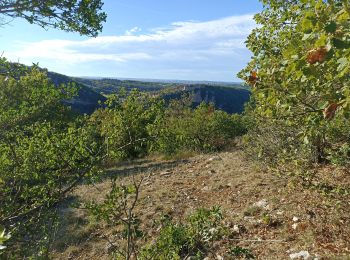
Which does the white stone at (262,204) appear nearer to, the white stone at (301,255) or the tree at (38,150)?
the white stone at (301,255)

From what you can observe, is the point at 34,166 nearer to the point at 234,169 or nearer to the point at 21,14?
the point at 21,14

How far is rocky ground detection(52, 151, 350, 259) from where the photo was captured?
5.31 metres

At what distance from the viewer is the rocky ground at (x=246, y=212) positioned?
17.4ft

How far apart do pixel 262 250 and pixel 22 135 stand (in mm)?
4083

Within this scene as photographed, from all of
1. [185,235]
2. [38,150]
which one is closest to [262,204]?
[185,235]

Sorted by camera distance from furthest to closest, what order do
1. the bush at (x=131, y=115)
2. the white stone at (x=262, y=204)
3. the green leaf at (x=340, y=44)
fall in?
the white stone at (x=262, y=204)
the bush at (x=131, y=115)
the green leaf at (x=340, y=44)

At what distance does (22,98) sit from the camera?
5.03 m

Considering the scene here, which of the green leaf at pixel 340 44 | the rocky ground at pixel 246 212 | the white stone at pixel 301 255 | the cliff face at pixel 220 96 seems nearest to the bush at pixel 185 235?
the rocky ground at pixel 246 212

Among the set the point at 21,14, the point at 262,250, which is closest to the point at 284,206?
the point at 262,250

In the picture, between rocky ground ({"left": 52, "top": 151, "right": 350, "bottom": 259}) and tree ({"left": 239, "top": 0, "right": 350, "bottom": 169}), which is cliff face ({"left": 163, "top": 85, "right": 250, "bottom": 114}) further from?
tree ({"left": 239, "top": 0, "right": 350, "bottom": 169})

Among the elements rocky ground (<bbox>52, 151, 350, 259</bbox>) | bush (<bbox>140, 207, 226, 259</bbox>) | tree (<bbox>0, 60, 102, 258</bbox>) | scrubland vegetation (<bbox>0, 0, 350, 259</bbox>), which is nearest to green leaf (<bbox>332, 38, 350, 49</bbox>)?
scrubland vegetation (<bbox>0, 0, 350, 259</bbox>)

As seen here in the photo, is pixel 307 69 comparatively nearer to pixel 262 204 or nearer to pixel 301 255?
pixel 301 255

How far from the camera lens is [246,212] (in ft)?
22.7

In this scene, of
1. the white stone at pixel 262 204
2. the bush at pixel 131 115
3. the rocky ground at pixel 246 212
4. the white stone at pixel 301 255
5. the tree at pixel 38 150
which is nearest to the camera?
the bush at pixel 131 115
